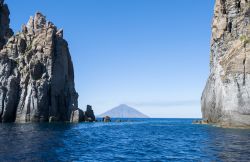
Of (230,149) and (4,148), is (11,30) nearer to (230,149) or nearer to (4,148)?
(4,148)

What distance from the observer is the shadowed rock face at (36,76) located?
129625 millimetres

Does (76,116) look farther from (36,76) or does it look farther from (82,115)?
(36,76)

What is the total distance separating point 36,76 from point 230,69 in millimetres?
78007

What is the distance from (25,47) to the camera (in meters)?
147

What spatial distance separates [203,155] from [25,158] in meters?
21.0

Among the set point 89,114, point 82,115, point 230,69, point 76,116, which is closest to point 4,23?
point 82,115

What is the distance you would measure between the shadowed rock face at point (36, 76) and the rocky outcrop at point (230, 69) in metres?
59.6

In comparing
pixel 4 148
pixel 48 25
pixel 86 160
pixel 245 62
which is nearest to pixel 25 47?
pixel 48 25

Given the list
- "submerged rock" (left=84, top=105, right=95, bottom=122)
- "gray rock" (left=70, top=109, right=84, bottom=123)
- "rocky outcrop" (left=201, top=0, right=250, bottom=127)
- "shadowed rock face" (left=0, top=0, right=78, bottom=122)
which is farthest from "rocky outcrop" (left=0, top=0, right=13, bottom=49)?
"rocky outcrop" (left=201, top=0, right=250, bottom=127)

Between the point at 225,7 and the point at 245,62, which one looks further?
the point at 225,7

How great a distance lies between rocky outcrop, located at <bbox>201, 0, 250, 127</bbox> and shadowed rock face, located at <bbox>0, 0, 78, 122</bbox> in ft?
195

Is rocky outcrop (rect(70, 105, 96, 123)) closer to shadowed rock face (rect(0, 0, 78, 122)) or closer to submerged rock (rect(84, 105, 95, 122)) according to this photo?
submerged rock (rect(84, 105, 95, 122))

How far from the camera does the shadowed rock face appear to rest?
425 feet

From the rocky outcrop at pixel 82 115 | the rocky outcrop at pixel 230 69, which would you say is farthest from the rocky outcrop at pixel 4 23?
the rocky outcrop at pixel 230 69
